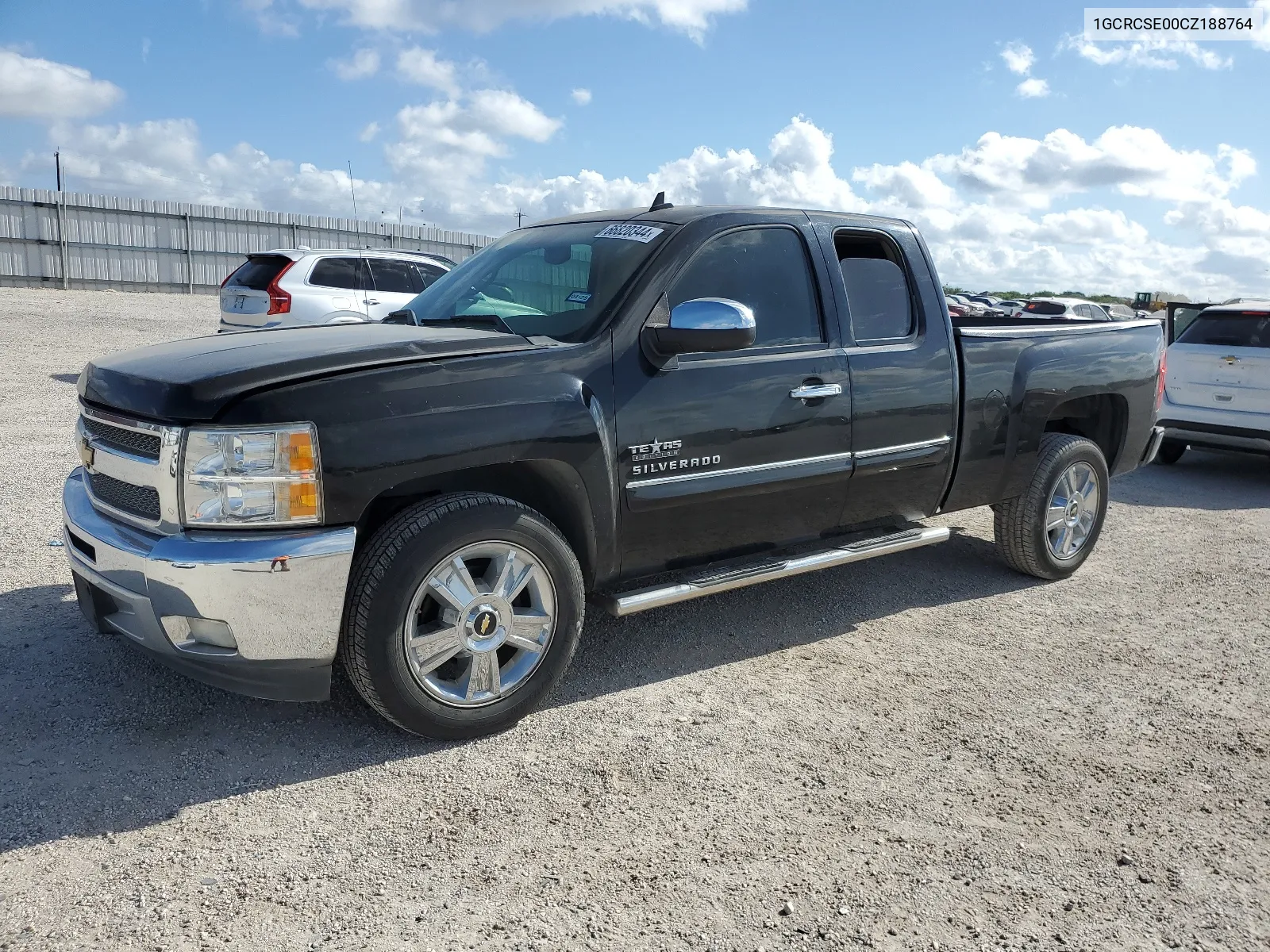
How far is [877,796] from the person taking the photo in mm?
3172

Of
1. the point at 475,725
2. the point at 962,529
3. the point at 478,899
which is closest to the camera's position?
the point at 478,899

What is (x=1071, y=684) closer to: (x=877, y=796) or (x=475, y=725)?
(x=877, y=796)

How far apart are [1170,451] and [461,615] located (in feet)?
30.3

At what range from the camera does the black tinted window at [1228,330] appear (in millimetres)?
9094

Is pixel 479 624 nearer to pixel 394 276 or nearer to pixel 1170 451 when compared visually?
pixel 1170 451

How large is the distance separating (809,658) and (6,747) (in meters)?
3.06

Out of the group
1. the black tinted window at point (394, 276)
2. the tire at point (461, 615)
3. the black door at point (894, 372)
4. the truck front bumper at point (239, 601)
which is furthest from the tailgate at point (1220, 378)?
the black tinted window at point (394, 276)

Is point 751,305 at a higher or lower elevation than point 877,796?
higher

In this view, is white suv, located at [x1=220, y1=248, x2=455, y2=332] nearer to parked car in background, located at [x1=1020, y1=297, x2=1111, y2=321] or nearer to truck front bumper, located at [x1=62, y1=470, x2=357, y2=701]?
truck front bumper, located at [x1=62, y1=470, x2=357, y2=701]

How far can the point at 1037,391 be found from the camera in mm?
5172

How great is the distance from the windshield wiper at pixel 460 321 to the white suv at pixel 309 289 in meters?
6.96

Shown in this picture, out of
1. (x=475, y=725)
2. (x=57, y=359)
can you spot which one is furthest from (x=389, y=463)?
(x=57, y=359)

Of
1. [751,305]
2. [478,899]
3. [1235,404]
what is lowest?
[478,899]

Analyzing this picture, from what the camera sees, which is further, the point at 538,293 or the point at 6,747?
the point at 538,293
